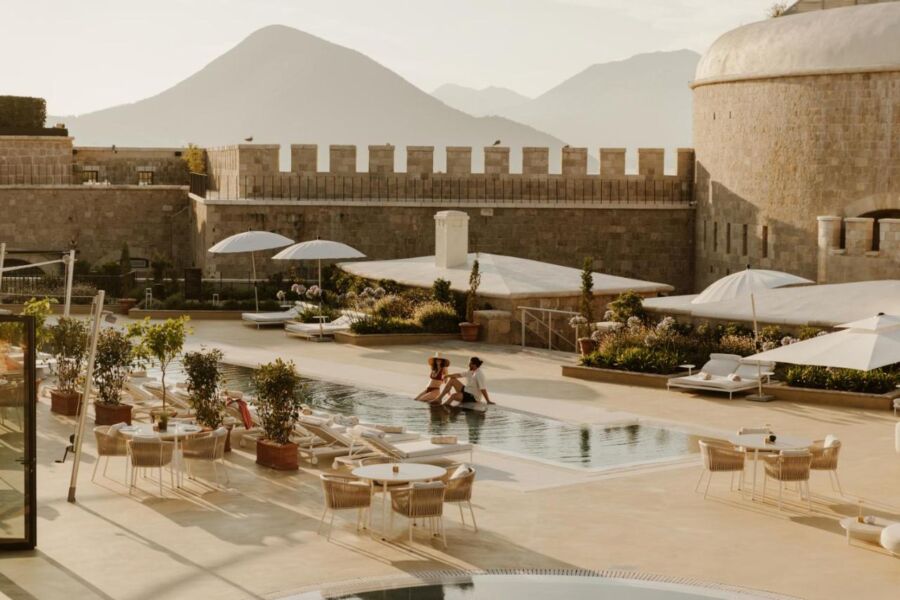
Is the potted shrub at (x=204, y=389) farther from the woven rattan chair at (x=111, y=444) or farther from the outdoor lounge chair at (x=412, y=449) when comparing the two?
the outdoor lounge chair at (x=412, y=449)

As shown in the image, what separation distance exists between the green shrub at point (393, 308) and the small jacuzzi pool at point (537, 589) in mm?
17260

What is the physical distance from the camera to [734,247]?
3559 centimetres

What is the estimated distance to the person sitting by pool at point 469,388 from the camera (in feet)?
67.3

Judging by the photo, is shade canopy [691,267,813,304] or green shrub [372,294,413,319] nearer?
shade canopy [691,267,813,304]

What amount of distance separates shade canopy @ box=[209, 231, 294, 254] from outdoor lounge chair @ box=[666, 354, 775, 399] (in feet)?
40.9

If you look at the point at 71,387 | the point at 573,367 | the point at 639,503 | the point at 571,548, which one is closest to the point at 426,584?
the point at 571,548

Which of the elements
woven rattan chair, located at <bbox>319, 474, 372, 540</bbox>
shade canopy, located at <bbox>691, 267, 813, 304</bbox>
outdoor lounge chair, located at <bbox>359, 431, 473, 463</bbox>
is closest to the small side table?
woven rattan chair, located at <bbox>319, 474, 372, 540</bbox>

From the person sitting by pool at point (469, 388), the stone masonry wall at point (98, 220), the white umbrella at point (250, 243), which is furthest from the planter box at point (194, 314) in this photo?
the person sitting by pool at point (469, 388)

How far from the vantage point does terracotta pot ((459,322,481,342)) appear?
28016 millimetres

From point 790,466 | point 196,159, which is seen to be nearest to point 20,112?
point 196,159

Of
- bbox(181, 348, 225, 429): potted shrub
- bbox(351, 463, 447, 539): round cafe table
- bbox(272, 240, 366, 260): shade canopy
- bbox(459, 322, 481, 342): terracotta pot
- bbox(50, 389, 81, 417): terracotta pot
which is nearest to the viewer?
bbox(351, 463, 447, 539): round cafe table

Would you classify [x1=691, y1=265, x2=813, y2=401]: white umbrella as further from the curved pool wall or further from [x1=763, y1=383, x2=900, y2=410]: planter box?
the curved pool wall

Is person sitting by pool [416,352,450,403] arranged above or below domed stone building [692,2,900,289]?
below

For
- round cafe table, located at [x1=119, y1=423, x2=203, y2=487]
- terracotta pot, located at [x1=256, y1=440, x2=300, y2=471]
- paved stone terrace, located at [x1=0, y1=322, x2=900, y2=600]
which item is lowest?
paved stone terrace, located at [x1=0, y1=322, x2=900, y2=600]
